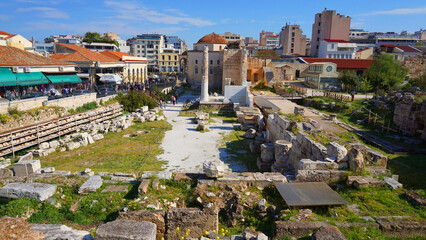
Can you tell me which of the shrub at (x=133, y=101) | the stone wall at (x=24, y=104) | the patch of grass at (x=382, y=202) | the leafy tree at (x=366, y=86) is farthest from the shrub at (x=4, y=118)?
the leafy tree at (x=366, y=86)

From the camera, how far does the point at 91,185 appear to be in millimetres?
8117

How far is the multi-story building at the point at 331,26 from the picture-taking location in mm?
64250

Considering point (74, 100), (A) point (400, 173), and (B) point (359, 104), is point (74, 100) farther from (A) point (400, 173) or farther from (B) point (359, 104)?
(B) point (359, 104)

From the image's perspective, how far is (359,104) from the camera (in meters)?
24.4

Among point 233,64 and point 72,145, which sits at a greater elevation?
point 233,64

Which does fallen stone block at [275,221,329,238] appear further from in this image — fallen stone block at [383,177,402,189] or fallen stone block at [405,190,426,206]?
fallen stone block at [383,177,402,189]

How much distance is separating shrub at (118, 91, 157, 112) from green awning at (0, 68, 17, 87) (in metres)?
8.47

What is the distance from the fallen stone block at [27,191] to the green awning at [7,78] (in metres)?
13.1

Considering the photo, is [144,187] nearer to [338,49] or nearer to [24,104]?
[24,104]

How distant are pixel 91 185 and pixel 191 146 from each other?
7514 mm

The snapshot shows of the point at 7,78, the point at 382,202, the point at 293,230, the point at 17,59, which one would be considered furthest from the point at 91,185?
the point at 17,59

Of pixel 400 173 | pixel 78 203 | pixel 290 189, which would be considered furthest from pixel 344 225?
pixel 400 173

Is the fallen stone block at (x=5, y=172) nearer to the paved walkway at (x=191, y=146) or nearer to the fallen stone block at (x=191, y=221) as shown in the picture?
the paved walkway at (x=191, y=146)

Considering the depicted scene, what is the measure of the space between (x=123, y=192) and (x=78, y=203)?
4.00 feet
